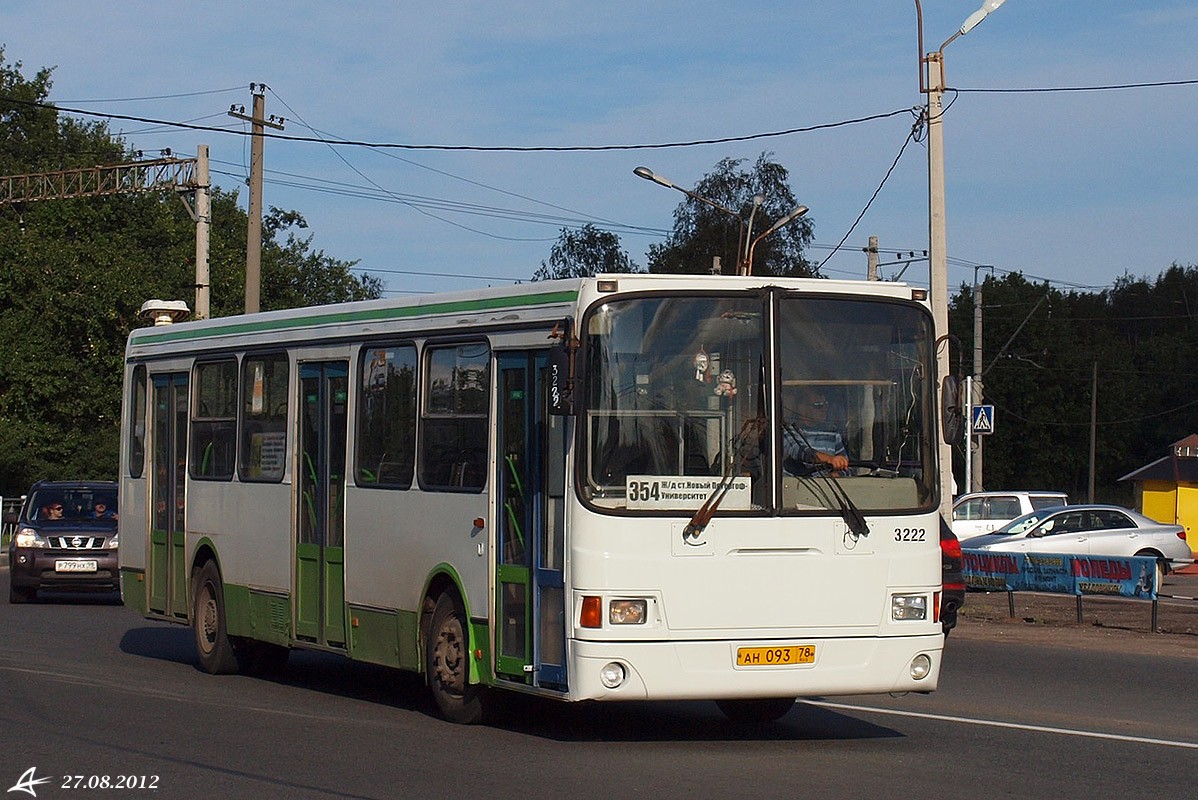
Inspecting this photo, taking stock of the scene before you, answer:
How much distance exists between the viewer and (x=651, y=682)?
998 cm

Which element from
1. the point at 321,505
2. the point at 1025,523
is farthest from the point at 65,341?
the point at 321,505

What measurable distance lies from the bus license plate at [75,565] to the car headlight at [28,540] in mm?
418

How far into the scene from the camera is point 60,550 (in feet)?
78.3

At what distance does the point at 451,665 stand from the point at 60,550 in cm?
1391

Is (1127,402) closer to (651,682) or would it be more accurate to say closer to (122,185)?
(122,185)

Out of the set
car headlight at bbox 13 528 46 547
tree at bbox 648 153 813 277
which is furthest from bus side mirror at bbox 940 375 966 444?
tree at bbox 648 153 813 277

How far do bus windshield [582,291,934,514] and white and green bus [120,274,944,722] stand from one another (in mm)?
13

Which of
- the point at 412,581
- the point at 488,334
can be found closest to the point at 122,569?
the point at 412,581

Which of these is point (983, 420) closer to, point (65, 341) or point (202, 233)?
point (202, 233)

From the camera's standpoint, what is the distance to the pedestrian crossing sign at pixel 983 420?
2942cm

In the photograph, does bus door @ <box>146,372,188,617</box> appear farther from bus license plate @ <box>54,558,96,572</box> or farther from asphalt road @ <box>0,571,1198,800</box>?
bus license plate @ <box>54,558,96,572</box>

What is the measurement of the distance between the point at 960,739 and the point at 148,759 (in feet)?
16.2

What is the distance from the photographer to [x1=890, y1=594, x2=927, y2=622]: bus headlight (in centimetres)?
1055

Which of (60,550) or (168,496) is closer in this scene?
(168,496)
